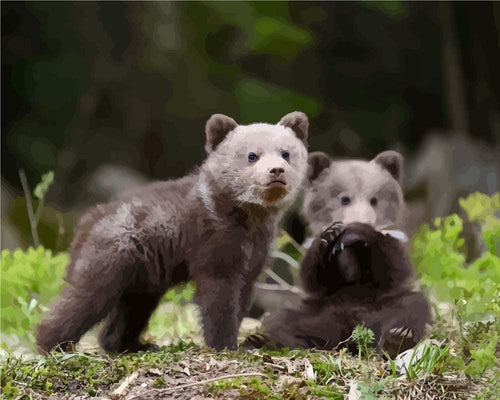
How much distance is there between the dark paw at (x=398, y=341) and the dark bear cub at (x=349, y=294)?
0.03 m

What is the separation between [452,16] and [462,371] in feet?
9.18

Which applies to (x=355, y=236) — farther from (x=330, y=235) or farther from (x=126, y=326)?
(x=126, y=326)

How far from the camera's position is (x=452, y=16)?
4.25 metres

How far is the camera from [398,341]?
241 cm

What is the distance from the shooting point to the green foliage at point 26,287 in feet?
9.86

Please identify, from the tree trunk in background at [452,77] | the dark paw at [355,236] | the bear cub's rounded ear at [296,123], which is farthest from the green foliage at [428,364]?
the tree trunk in background at [452,77]

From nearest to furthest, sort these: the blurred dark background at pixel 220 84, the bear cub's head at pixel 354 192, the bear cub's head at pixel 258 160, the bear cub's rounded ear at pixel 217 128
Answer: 1. the bear cub's head at pixel 258 160
2. the bear cub's rounded ear at pixel 217 128
3. the bear cub's head at pixel 354 192
4. the blurred dark background at pixel 220 84

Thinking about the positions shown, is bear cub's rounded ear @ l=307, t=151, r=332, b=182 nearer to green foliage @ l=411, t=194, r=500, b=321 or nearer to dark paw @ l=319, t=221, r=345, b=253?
dark paw @ l=319, t=221, r=345, b=253

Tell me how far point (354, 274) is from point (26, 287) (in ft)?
5.36

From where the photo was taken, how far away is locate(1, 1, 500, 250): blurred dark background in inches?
148

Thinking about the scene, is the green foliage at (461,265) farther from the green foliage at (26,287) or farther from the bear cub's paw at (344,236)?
the green foliage at (26,287)

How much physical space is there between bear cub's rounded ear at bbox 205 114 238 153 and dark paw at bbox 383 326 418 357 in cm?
89

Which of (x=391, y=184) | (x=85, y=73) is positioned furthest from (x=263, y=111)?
(x=85, y=73)

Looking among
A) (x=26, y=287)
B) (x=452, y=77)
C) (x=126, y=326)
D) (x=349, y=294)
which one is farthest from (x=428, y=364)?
(x=452, y=77)
